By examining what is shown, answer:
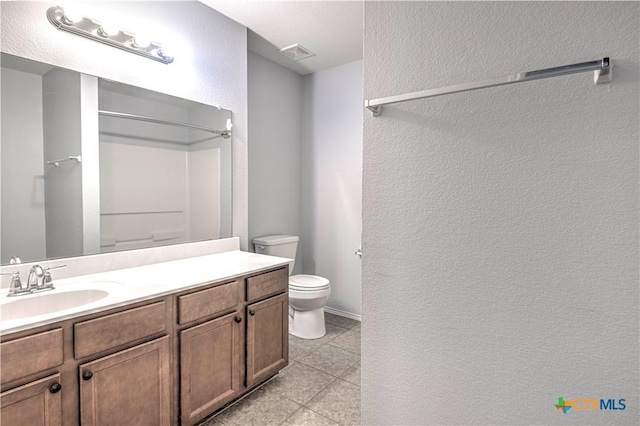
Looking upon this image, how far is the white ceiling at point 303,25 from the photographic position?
2248 millimetres

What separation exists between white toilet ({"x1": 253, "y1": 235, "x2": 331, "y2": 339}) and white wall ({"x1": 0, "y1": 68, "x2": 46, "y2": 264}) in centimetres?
164

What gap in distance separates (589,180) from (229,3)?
233 centimetres

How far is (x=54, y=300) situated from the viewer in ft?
4.77

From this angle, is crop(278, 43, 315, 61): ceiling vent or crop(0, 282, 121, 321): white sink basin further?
crop(278, 43, 315, 61): ceiling vent

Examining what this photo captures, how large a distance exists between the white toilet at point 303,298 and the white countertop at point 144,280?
25.6 inches

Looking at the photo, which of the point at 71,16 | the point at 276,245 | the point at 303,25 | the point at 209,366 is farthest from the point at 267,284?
the point at 303,25

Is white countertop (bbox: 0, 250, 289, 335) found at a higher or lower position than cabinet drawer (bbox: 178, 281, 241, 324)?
higher

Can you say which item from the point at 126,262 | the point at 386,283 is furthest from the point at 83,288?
the point at 386,283

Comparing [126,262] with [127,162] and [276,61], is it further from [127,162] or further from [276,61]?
[276,61]

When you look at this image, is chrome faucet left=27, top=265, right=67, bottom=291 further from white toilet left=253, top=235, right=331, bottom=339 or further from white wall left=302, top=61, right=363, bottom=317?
white wall left=302, top=61, right=363, bottom=317

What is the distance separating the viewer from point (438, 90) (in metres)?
0.99

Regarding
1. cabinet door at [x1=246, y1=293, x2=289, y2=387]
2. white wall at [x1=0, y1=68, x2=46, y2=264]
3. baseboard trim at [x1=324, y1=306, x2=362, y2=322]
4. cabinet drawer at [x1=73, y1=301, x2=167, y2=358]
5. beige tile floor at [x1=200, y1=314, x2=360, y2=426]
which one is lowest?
beige tile floor at [x1=200, y1=314, x2=360, y2=426]

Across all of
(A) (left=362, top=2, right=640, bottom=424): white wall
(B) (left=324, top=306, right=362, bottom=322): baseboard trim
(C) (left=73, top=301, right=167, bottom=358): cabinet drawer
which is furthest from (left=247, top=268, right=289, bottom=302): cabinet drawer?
(B) (left=324, top=306, right=362, bottom=322): baseboard trim

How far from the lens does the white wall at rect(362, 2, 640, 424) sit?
0.83 m
